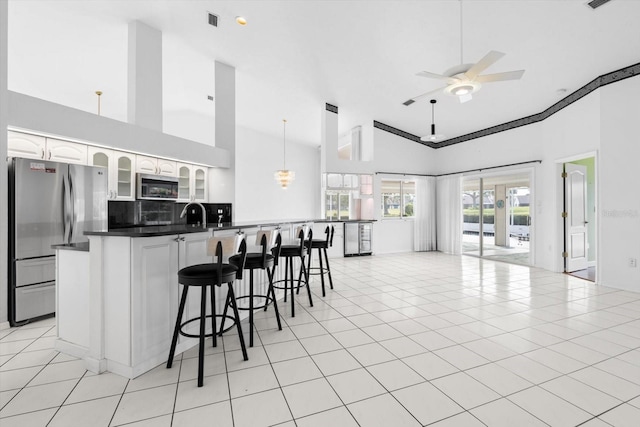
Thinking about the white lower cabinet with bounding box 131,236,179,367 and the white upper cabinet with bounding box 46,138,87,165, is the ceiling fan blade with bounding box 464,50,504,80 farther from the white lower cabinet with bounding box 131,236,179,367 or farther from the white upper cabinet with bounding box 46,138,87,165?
the white upper cabinet with bounding box 46,138,87,165

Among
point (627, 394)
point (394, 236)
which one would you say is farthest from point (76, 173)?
point (394, 236)

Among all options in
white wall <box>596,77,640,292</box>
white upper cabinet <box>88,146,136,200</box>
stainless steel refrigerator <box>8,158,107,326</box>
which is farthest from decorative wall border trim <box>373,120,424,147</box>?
stainless steel refrigerator <box>8,158,107,326</box>

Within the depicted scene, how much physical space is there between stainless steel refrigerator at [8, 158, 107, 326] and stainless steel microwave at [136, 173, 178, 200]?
1.48 meters

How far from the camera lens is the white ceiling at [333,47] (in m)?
3.64

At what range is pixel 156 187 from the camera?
5.41 meters

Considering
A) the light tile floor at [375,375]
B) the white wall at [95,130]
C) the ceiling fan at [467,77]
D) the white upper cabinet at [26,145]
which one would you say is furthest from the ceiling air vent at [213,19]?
the light tile floor at [375,375]

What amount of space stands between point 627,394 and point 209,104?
8.30 metres

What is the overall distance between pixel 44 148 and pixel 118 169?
114cm

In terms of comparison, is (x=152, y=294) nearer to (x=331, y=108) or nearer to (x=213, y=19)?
(x=213, y=19)

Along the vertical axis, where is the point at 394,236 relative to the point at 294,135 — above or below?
below

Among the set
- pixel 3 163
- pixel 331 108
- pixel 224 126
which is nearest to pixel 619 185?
pixel 331 108

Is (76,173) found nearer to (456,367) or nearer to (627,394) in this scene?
(456,367)

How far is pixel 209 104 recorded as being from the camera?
7.44 m

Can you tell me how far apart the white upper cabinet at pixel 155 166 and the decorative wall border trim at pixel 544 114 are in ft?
16.9
